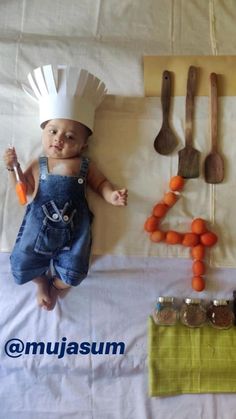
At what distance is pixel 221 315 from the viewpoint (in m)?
0.91

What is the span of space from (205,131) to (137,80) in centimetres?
20

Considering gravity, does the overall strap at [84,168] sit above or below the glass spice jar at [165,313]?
above

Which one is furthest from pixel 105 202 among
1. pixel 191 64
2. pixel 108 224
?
pixel 191 64

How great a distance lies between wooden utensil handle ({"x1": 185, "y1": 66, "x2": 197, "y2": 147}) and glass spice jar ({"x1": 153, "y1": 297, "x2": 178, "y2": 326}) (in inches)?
13.7

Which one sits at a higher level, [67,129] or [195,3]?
[195,3]

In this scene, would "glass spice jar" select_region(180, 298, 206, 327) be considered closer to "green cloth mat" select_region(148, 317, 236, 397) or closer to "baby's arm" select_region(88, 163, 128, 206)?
"green cloth mat" select_region(148, 317, 236, 397)

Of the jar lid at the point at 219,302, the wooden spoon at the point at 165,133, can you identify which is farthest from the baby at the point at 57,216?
the jar lid at the point at 219,302

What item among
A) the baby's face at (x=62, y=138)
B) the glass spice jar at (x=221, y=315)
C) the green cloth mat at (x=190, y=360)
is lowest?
the green cloth mat at (x=190, y=360)

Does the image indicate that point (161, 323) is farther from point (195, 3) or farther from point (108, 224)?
point (195, 3)

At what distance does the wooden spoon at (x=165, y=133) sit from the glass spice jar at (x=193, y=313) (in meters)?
0.33

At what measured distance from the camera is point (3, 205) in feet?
3.14

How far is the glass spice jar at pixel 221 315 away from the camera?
910mm

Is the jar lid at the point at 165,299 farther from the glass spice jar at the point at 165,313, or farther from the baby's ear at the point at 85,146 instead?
the baby's ear at the point at 85,146

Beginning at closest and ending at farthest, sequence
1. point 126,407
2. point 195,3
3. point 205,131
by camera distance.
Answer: point 126,407 < point 205,131 < point 195,3
